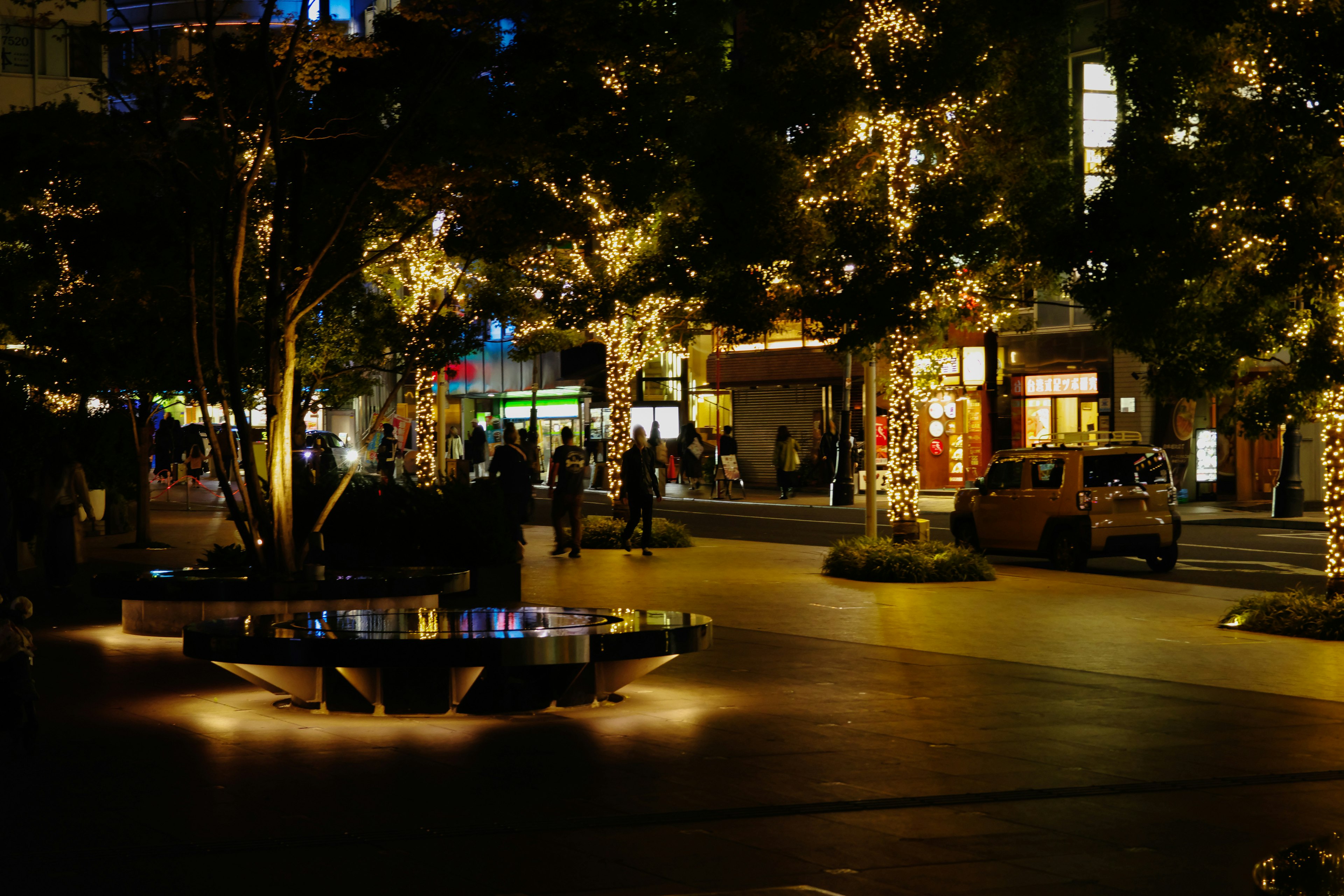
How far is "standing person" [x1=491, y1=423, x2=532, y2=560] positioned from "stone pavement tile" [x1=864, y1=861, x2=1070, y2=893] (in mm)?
16620

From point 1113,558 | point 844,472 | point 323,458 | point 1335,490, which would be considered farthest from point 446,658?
point 844,472

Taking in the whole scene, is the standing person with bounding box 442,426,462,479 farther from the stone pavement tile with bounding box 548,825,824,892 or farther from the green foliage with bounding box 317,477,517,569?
the stone pavement tile with bounding box 548,825,824,892

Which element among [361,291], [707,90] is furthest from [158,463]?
[707,90]

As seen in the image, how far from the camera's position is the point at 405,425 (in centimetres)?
5447

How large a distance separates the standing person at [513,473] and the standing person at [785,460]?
1595 centimetres

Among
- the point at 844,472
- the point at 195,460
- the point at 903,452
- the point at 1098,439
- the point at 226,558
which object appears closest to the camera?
the point at 226,558

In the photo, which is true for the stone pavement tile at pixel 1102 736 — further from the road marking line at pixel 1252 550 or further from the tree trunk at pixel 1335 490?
the road marking line at pixel 1252 550

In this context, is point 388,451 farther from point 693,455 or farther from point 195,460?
point 693,455

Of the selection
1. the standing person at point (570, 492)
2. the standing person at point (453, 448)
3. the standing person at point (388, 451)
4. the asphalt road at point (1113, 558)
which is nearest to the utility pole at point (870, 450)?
the asphalt road at point (1113, 558)

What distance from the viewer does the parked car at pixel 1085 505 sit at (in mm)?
20172

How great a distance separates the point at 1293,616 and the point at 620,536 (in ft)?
38.2

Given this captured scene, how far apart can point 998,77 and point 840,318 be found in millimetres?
3417

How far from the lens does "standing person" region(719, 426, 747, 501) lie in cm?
3950

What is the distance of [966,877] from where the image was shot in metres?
5.81
